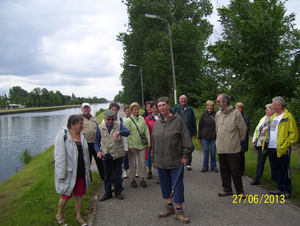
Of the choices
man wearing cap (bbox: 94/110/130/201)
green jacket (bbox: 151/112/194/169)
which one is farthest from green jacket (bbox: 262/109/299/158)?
man wearing cap (bbox: 94/110/130/201)

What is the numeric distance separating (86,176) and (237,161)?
2.73m

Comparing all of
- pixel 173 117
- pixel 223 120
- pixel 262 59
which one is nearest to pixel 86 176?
pixel 173 117

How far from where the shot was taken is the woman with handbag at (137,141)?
524cm

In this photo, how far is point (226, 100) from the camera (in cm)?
447

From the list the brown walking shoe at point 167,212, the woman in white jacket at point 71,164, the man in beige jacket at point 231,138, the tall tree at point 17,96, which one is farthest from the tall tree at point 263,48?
the tall tree at point 17,96

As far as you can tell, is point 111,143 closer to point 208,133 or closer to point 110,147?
point 110,147

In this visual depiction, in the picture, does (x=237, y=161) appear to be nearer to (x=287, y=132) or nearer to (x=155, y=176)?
(x=287, y=132)

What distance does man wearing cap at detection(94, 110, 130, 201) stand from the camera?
4.50 meters

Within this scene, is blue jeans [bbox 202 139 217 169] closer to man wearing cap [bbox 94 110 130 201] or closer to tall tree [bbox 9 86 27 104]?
man wearing cap [bbox 94 110 130 201]

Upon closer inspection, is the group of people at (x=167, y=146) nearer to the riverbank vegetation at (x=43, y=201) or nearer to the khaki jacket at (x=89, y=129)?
the khaki jacket at (x=89, y=129)

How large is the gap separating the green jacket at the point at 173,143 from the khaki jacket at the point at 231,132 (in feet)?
3.73
